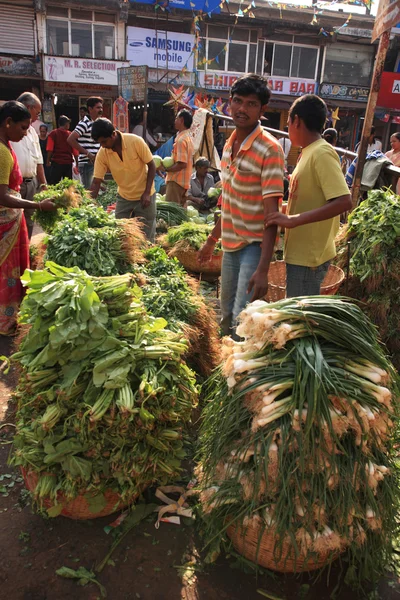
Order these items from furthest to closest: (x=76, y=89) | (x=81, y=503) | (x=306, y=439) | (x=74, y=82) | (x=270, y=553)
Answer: (x=76, y=89), (x=74, y=82), (x=81, y=503), (x=270, y=553), (x=306, y=439)

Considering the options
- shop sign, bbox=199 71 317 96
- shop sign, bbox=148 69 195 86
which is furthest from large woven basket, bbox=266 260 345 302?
shop sign, bbox=199 71 317 96

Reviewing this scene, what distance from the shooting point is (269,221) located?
2.61m

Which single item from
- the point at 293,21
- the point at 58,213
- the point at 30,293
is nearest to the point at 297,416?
the point at 30,293

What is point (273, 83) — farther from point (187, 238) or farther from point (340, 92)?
point (187, 238)

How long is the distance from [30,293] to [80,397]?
60 centimetres

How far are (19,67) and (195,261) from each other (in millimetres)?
15715

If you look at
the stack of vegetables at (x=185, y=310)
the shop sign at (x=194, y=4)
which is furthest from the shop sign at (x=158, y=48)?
the stack of vegetables at (x=185, y=310)

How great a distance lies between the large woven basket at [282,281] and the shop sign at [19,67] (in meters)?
16.9

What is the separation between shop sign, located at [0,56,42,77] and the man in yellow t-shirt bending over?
1778cm

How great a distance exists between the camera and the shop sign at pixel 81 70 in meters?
17.5

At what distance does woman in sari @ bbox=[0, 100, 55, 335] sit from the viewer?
3814 millimetres

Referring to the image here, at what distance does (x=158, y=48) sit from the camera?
19188 millimetres

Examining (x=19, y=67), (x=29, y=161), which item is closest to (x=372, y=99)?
(x=29, y=161)

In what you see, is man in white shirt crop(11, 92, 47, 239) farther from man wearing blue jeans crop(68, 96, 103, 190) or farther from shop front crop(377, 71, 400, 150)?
shop front crop(377, 71, 400, 150)
